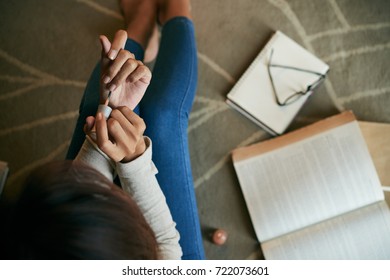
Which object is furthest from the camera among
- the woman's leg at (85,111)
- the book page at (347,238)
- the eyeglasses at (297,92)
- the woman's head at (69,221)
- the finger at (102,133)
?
the eyeglasses at (297,92)

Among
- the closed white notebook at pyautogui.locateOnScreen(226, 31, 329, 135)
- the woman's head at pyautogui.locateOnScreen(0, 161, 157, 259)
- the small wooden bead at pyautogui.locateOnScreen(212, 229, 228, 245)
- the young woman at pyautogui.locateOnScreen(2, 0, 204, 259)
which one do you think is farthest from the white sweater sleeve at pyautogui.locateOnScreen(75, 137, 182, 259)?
the closed white notebook at pyautogui.locateOnScreen(226, 31, 329, 135)

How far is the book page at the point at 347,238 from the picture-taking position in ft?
2.57

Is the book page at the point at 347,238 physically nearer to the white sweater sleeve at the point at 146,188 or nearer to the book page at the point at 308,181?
the book page at the point at 308,181

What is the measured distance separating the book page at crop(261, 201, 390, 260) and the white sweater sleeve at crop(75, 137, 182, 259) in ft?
1.07

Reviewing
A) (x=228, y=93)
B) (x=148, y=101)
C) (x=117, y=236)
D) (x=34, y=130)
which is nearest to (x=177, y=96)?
(x=148, y=101)

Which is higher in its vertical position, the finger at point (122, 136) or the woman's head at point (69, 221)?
the finger at point (122, 136)

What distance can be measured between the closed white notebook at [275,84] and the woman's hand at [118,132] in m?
0.45

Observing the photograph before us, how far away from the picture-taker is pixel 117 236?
43cm

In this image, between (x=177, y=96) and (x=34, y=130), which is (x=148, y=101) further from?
(x=34, y=130)

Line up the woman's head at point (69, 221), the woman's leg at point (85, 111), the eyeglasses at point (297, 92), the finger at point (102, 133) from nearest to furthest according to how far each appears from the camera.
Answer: the woman's head at point (69, 221)
the finger at point (102, 133)
the woman's leg at point (85, 111)
the eyeglasses at point (297, 92)

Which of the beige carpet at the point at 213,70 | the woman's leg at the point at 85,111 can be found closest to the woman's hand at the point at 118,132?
the woman's leg at the point at 85,111

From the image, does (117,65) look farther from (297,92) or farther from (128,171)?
(297,92)

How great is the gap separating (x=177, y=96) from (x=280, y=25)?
0.45m

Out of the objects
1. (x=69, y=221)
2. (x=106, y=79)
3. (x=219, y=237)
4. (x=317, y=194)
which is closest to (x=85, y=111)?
(x=106, y=79)
